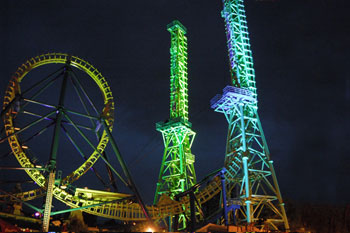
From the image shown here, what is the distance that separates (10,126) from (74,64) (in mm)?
6653

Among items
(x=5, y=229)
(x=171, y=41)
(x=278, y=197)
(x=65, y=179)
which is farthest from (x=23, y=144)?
(x=171, y=41)

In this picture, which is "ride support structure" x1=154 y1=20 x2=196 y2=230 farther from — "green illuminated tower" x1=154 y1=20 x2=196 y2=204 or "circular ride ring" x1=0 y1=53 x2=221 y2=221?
"circular ride ring" x1=0 y1=53 x2=221 y2=221

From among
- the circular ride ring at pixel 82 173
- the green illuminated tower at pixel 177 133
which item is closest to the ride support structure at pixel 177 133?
the green illuminated tower at pixel 177 133

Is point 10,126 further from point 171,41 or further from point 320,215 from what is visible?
point 320,215

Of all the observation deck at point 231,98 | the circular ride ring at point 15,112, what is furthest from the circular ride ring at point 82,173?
the observation deck at point 231,98

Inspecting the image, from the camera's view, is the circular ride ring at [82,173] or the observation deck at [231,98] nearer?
the circular ride ring at [82,173]

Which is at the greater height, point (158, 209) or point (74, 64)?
point (74, 64)

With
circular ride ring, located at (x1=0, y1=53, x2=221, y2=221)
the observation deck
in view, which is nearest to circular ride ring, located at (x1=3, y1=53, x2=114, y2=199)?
circular ride ring, located at (x1=0, y1=53, x2=221, y2=221)

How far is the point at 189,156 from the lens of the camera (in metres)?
38.9

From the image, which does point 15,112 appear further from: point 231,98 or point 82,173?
point 231,98

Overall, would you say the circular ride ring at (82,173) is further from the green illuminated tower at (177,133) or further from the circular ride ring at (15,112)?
the green illuminated tower at (177,133)

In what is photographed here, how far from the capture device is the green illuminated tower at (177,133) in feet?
121

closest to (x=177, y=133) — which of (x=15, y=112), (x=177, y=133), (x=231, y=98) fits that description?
(x=177, y=133)

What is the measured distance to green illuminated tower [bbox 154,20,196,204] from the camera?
3681 cm
